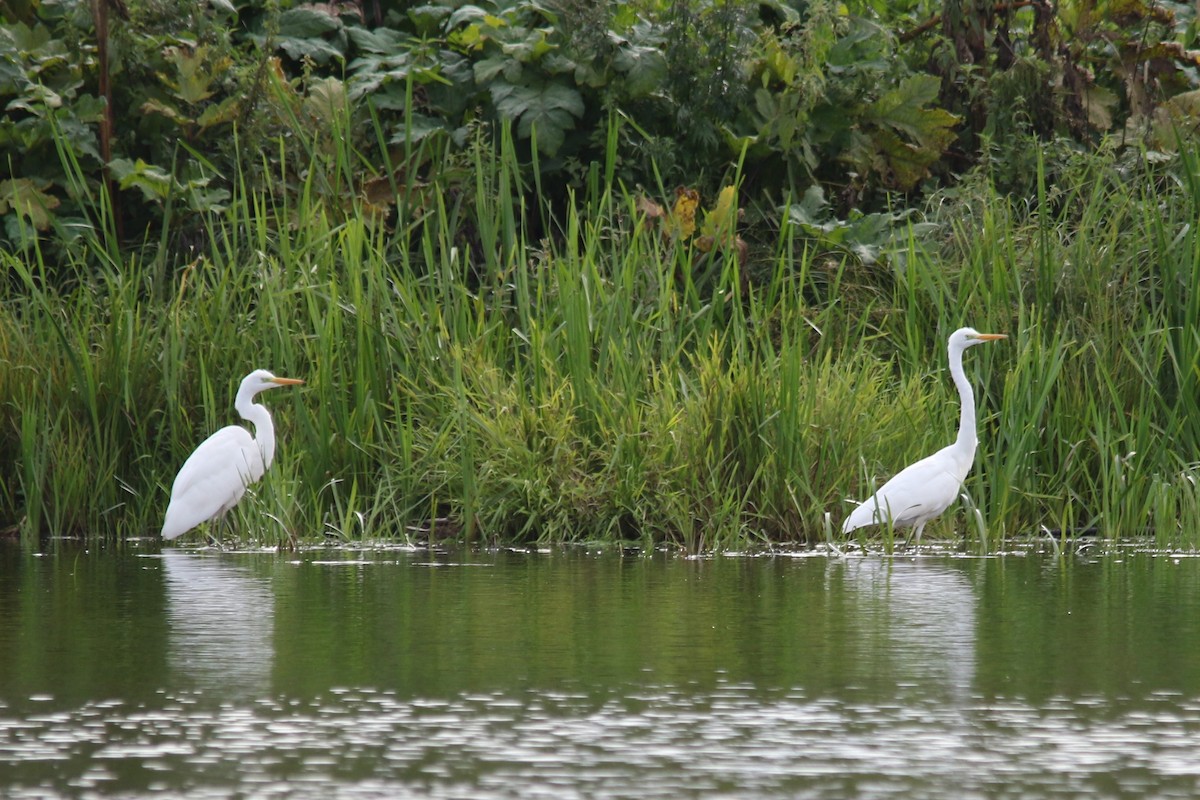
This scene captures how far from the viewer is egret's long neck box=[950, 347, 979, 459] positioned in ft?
26.9

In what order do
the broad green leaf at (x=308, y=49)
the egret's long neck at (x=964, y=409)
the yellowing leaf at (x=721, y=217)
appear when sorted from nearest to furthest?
the egret's long neck at (x=964, y=409) → the yellowing leaf at (x=721, y=217) → the broad green leaf at (x=308, y=49)

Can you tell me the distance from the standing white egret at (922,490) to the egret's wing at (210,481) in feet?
8.95

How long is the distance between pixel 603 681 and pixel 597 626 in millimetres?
961

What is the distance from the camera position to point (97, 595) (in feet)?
21.2

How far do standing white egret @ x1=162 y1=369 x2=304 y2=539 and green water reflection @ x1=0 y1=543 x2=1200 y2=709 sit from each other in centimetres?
53

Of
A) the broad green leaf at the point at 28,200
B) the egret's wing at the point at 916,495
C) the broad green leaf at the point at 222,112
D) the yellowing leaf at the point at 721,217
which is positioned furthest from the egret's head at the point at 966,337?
the broad green leaf at the point at 28,200

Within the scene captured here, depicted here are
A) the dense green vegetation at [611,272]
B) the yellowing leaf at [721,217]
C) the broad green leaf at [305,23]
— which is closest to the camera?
the dense green vegetation at [611,272]

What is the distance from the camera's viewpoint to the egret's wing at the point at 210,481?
27.2ft

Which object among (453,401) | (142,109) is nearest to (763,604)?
(453,401)

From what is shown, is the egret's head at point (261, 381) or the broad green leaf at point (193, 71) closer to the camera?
the egret's head at point (261, 381)

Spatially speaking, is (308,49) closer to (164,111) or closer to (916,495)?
(164,111)

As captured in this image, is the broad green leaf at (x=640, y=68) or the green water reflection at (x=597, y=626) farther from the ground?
the broad green leaf at (x=640, y=68)

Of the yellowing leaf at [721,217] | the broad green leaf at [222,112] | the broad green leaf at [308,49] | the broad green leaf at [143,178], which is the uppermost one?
the broad green leaf at [308,49]

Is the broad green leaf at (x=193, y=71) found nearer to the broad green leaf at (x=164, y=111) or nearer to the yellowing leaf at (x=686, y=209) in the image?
the broad green leaf at (x=164, y=111)
